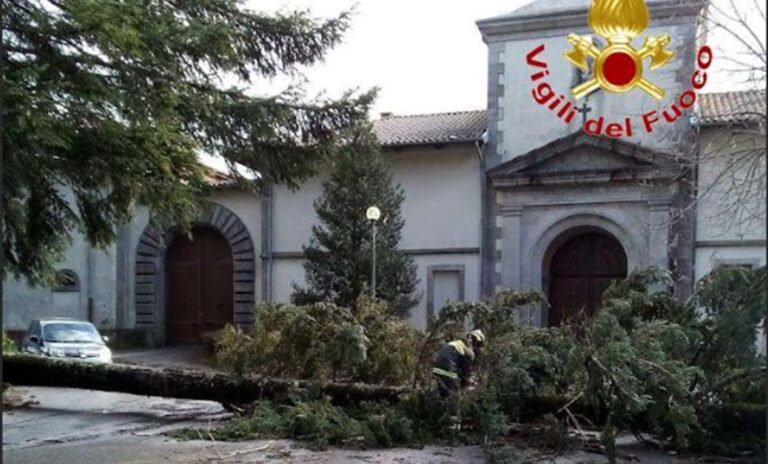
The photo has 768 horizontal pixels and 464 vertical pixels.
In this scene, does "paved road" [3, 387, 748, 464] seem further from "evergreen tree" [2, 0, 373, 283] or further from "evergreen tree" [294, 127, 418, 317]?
"evergreen tree" [294, 127, 418, 317]

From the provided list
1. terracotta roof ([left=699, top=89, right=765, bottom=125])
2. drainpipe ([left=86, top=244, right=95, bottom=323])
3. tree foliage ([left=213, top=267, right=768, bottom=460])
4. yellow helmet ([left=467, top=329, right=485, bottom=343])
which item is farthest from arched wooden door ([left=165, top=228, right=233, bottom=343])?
terracotta roof ([left=699, top=89, right=765, bottom=125])

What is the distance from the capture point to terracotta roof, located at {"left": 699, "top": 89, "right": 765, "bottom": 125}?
4.55 m

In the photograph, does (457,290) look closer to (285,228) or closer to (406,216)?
(406,216)

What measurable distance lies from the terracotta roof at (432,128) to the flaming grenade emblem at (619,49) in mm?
8424

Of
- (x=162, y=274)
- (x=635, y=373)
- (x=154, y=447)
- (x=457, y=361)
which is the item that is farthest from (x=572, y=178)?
(x=154, y=447)

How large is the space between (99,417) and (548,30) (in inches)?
365

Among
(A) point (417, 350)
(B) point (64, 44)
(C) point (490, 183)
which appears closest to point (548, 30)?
(C) point (490, 183)

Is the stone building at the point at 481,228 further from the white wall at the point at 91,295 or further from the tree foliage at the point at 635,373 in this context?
the tree foliage at the point at 635,373

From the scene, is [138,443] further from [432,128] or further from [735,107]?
[432,128]

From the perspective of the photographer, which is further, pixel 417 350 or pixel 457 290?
pixel 457 290

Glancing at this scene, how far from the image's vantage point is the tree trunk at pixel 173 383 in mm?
10078

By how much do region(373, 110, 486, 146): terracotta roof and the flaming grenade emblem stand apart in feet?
27.6

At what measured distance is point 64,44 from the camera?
8.18m

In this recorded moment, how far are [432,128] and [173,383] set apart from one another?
34.4 feet
